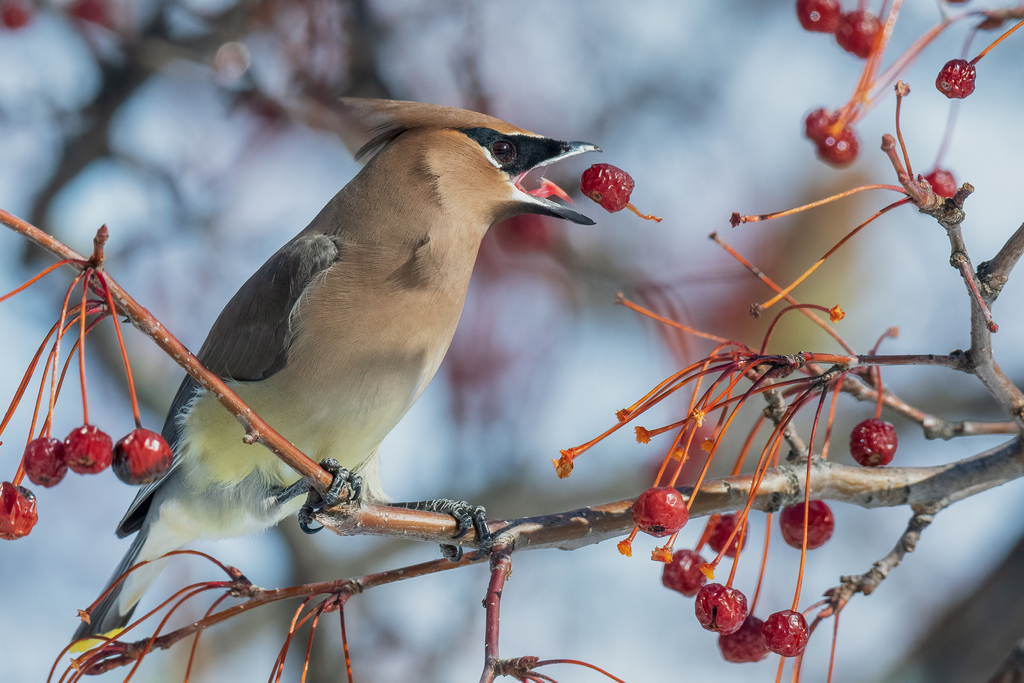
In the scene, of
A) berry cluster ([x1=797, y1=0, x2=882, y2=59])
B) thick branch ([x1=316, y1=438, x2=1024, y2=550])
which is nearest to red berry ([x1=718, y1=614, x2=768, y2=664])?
thick branch ([x1=316, y1=438, x2=1024, y2=550])

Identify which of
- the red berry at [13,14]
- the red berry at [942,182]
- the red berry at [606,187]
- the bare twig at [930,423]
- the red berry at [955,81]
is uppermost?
the red berry at [13,14]

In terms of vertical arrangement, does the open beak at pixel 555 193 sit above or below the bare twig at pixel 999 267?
above

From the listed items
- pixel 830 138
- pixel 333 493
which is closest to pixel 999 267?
pixel 830 138

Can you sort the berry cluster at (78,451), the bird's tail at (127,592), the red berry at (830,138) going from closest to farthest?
the berry cluster at (78,451) < the red berry at (830,138) < the bird's tail at (127,592)

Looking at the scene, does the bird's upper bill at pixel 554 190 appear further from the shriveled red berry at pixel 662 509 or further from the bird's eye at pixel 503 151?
the shriveled red berry at pixel 662 509

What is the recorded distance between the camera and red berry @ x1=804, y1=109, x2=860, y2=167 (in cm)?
226

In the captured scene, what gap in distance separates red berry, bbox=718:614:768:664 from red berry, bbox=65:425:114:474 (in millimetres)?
1316

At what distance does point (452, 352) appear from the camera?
5.04 metres

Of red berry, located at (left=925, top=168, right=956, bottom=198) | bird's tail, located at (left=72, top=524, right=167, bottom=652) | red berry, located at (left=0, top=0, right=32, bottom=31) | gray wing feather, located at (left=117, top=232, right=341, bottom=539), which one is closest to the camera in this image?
red berry, located at (left=925, top=168, right=956, bottom=198)

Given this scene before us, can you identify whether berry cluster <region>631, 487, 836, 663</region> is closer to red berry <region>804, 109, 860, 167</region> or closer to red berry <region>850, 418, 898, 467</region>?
red berry <region>850, 418, 898, 467</region>

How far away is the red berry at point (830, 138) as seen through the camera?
Result: 7.41 ft

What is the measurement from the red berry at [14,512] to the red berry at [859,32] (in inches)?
81.9

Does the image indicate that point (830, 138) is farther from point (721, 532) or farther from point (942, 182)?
point (721, 532)

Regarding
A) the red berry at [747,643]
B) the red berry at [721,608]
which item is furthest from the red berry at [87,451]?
the red berry at [747,643]
